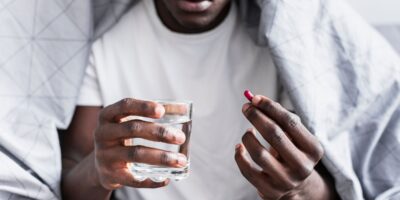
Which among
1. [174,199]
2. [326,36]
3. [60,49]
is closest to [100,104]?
[60,49]

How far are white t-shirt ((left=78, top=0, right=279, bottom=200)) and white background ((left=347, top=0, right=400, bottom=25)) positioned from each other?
1.32 feet

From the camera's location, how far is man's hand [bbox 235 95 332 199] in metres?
0.88

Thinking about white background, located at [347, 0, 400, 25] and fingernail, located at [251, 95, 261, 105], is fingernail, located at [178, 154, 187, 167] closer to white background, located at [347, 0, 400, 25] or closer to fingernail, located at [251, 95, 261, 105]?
fingernail, located at [251, 95, 261, 105]

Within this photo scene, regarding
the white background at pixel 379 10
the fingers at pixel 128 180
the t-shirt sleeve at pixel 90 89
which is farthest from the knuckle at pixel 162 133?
the white background at pixel 379 10

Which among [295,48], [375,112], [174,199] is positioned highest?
[295,48]

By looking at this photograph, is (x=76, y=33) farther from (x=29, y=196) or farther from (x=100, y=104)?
(x=29, y=196)

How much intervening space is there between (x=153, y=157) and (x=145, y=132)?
4 centimetres

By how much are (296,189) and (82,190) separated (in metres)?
0.38

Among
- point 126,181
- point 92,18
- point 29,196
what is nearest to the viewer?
point 126,181

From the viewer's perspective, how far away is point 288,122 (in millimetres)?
881

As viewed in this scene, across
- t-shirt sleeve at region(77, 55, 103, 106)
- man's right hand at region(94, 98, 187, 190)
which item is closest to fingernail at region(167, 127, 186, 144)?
man's right hand at region(94, 98, 187, 190)

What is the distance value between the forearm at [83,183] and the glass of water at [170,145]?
16 centimetres

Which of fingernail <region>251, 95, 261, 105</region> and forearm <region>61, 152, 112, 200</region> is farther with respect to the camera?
forearm <region>61, 152, 112, 200</region>

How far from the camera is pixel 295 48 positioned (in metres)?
1.10
